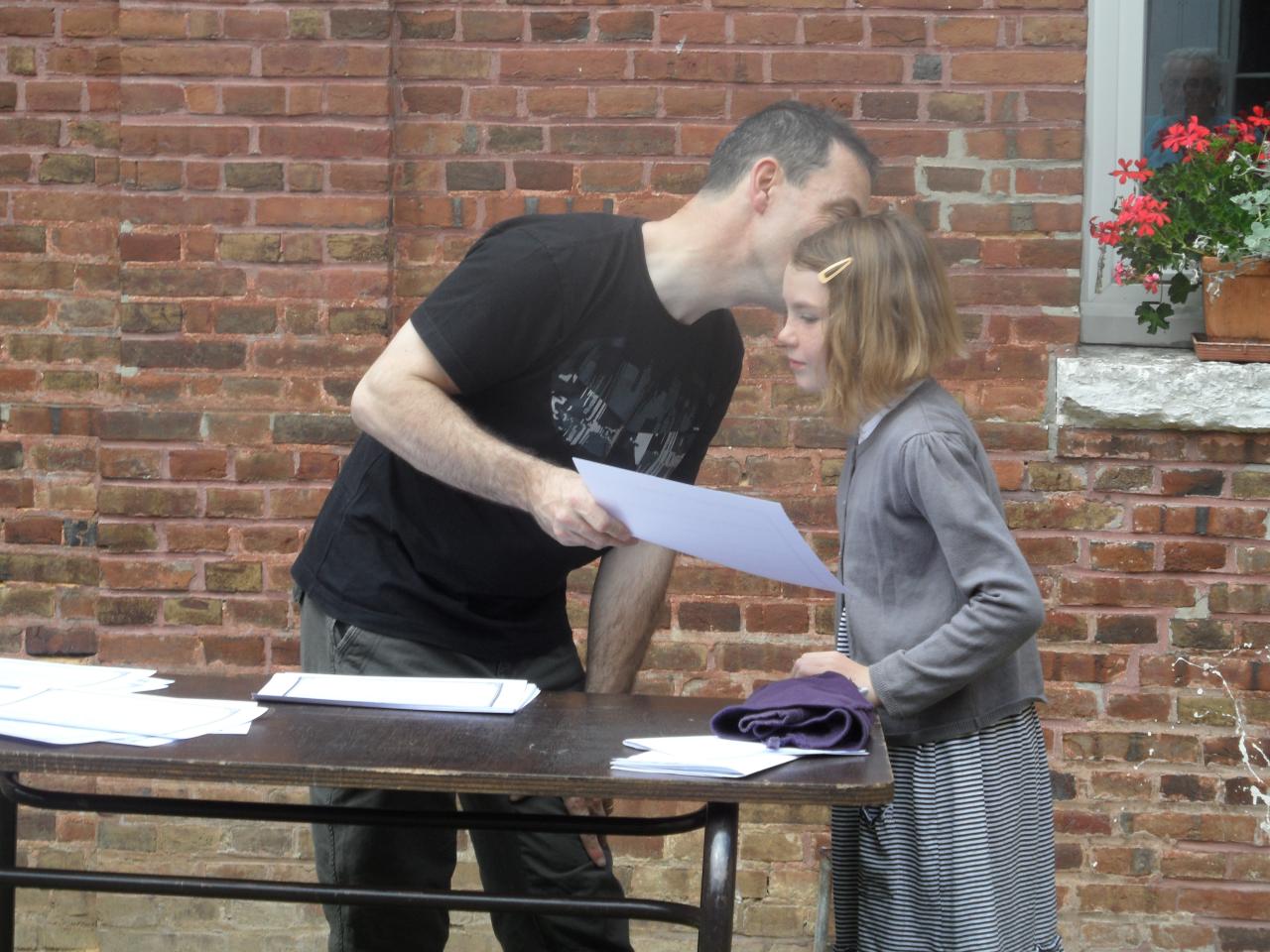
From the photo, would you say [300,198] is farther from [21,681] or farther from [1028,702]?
[1028,702]

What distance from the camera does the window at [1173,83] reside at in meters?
3.70

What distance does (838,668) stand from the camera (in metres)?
2.25

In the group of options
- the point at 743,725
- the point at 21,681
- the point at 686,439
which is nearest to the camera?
the point at 743,725

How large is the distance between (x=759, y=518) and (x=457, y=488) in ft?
2.39

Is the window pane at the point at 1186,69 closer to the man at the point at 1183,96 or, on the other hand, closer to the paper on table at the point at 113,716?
the man at the point at 1183,96

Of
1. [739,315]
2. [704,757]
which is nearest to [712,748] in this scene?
[704,757]

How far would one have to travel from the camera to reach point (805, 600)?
361 centimetres

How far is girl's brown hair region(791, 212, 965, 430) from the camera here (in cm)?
230

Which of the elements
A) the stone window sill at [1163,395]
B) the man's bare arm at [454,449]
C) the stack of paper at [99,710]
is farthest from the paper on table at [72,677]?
the stone window sill at [1163,395]

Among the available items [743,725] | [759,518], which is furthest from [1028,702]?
[759,518]

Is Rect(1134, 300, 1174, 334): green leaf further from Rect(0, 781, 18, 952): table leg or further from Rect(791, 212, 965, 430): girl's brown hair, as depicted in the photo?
Rect(0, 781, 18, 952): table leg

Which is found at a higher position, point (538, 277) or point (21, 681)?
point (538, 277)

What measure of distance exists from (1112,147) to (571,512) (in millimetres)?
2204

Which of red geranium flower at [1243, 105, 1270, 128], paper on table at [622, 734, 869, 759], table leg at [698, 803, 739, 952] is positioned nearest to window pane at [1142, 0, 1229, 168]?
red geranium flower at [1243, 105, 1270, 128]
